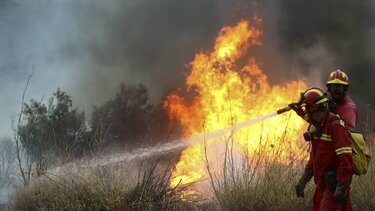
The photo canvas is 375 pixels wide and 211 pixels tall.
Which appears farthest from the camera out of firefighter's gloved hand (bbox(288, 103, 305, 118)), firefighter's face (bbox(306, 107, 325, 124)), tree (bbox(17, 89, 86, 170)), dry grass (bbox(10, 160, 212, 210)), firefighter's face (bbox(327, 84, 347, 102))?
tree (bbox(17, 89, 86, 170))

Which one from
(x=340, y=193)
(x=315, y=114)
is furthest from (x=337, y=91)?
(x=340, y=193)

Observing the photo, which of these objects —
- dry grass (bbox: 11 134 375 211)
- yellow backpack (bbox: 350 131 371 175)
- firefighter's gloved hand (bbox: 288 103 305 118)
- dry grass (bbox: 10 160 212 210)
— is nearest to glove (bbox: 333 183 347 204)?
yellow backpack (bbox: 350 131 371 175)

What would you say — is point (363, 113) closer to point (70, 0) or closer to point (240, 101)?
point (240, 101)

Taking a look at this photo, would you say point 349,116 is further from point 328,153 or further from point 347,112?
point 328,153

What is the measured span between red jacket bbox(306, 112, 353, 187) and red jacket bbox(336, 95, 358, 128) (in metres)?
0.37

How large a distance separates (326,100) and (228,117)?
21.0 feet

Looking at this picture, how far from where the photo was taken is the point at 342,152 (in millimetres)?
4371

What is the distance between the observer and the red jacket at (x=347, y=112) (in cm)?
492

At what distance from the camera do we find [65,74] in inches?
577

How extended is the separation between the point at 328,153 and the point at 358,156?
0.92 feet

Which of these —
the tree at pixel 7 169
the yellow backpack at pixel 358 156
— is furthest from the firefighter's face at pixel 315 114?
the tree at pixel 7 169

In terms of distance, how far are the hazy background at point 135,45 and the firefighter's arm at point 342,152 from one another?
9.27 meters

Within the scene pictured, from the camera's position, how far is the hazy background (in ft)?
46.6

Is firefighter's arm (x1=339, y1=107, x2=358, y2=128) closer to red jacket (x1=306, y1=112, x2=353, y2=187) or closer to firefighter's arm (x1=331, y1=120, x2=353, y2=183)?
red jacket (x1=306, y1=112, x2=353, y2=187)
